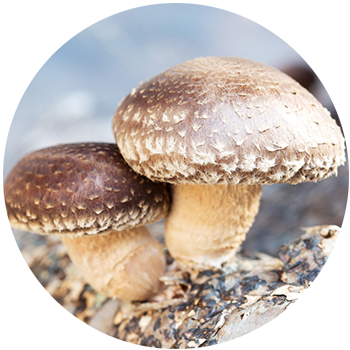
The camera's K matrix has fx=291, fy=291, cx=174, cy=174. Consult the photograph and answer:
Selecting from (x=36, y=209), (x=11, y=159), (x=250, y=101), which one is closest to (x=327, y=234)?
(x=250, y=101)

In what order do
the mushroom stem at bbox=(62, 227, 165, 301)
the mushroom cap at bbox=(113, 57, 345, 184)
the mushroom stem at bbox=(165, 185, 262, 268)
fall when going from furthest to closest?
the mushroom stem at bbox=(62, 227, 165, 301) → the mushroom stem at bbox=(165, 185, 262, 268) → the mushroom cap at bbox=(113, 57, 345, 184)

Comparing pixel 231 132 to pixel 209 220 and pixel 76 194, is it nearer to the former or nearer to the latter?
pixel 209 220

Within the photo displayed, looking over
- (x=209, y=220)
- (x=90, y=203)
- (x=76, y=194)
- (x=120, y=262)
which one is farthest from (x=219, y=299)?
(x=76, y=194)

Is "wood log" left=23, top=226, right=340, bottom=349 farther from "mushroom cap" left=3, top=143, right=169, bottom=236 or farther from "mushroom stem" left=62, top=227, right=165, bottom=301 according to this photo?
"mushroom cap" left=3, top=143, right=169, bottom=236

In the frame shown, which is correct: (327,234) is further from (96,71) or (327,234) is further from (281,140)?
(96,71)

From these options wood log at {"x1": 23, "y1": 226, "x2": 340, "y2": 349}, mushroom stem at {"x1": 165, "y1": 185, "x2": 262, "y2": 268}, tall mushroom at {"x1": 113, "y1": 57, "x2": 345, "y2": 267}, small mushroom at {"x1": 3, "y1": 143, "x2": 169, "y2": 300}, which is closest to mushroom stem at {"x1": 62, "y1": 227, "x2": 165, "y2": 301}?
small mushroom at {"x1": 3, "y1": 143, "x2": 169, "y2": 300}

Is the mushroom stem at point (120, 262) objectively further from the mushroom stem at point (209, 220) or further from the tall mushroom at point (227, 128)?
the tall mushroom at point (227, 128)

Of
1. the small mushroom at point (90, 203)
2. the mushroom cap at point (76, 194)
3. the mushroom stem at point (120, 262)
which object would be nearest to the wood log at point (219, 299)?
the mushroom stem at point (120, 262)
